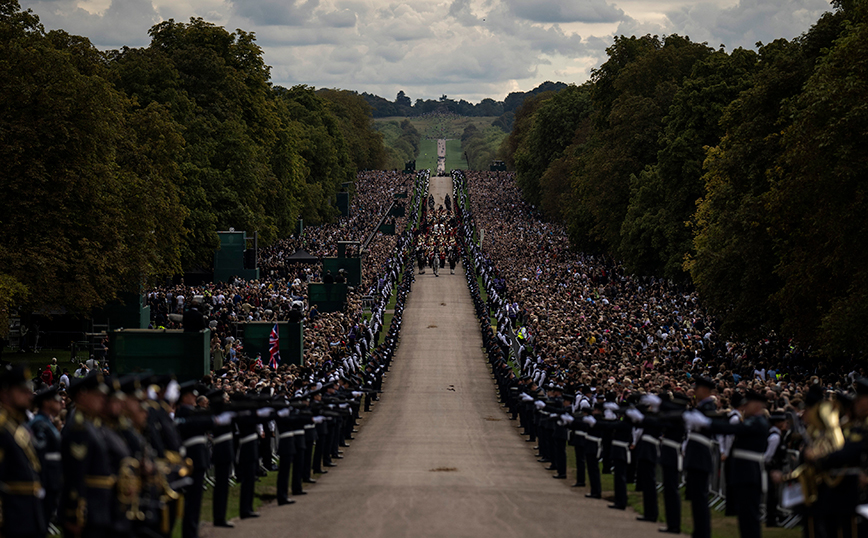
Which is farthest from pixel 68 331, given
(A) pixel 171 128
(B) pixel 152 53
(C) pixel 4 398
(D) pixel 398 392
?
(C) pixel 4 398

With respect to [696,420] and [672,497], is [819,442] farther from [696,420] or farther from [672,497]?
[672,497]

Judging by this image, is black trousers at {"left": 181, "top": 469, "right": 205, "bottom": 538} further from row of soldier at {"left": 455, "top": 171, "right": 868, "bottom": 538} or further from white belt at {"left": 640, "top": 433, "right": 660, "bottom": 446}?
white belt at {"left": 640, "top": 433, "right": 660, "bottom": 446}

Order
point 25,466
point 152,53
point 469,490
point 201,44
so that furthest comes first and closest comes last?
point 201,44 → point 152,53 → point 469,490 → point 25,466

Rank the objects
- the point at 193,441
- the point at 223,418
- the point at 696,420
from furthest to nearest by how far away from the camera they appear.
Answer: the point at 223,418 → the point at 193,441 → the point at 696,420

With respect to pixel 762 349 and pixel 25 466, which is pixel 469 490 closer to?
pixel 25 466

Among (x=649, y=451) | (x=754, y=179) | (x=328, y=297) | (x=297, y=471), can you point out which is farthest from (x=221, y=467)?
(x=328, y=297)

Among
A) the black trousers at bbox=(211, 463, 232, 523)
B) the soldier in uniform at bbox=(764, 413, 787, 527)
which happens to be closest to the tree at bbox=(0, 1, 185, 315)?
the black trousers at bbox=(211, 463, 232, 523)
